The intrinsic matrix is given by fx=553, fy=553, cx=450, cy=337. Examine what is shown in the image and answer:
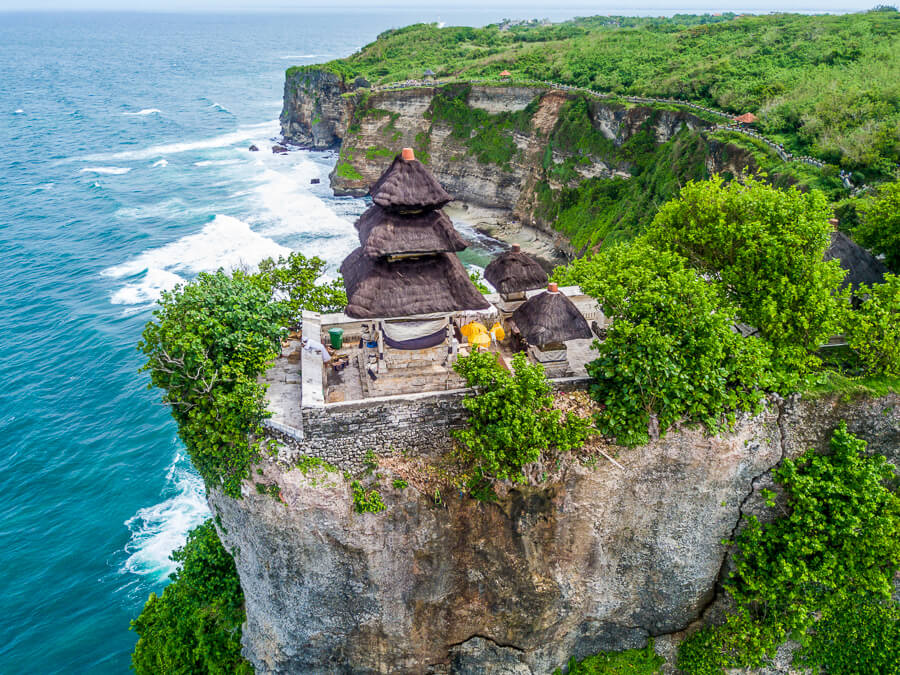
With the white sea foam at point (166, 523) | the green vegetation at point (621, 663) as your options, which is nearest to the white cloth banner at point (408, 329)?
the green vegetation at point (621, 663)

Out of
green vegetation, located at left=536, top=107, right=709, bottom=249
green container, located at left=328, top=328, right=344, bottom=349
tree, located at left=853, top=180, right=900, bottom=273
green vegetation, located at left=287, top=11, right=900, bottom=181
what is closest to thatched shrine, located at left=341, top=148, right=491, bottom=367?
green container, located at left=328, top=328, right=344, bottom=349

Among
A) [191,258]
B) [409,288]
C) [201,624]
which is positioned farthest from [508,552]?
[191,258]

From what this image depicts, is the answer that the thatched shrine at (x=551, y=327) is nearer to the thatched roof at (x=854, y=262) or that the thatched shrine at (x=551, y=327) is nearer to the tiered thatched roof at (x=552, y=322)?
the tiered thatched roof at (x=552, y=322)

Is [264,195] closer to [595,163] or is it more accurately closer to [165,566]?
[595,163]

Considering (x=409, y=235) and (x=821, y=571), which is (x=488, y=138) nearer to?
(x=409, y=235)

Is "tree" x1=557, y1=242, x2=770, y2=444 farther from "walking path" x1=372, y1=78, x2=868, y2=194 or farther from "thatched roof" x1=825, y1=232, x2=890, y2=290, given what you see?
"walking path" x1=372, y1=78, x2=868, y2=194

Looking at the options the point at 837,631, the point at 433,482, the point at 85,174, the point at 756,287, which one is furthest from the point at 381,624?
the point at 85,174
